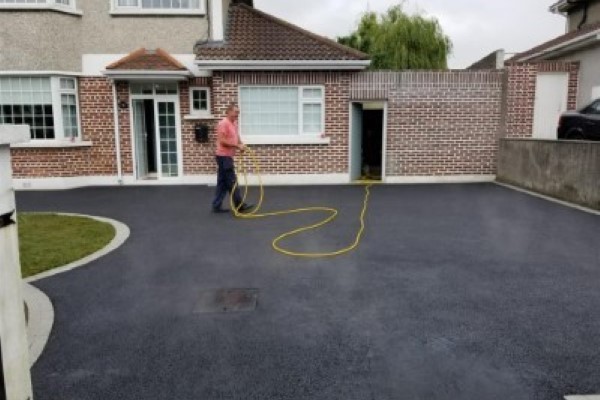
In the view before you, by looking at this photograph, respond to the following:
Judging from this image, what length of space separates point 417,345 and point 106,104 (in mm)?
12409

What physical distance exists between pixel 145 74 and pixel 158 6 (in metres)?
2.18

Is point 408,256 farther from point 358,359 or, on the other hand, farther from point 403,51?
point 403,51

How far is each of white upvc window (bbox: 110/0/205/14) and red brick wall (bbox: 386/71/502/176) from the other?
600cm

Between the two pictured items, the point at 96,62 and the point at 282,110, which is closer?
the point at 96,62

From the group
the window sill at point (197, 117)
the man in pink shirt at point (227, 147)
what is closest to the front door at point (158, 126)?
the window sill at point (197, 117)

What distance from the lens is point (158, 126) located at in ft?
45.8

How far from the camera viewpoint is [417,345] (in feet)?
12.5

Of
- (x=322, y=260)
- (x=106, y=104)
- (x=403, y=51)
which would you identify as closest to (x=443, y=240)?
(x=322, y=260)

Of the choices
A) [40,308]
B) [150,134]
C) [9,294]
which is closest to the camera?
[9,294]

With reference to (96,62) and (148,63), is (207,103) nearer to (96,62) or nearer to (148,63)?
(148,63)

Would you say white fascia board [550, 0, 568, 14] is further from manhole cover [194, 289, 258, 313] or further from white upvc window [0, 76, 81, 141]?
manhole cover [194, 289, 258, 313]

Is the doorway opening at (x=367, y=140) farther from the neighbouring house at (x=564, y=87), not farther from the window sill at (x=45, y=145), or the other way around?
the window sill at (x=45, y=145)

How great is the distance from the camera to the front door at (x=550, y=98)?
45.1 feet

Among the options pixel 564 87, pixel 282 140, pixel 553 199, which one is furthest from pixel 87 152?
pixel 564 87
